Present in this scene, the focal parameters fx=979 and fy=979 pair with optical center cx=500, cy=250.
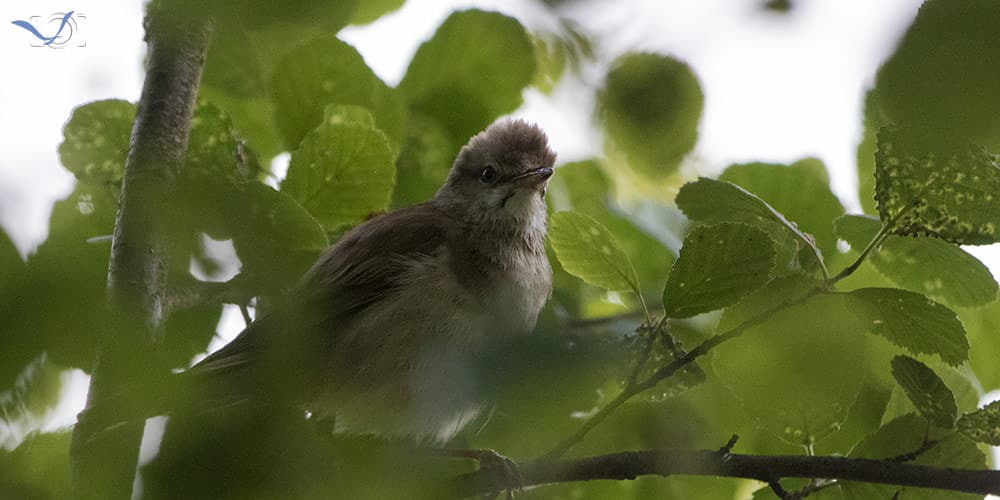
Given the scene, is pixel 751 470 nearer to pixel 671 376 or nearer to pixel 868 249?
pixel 671 376

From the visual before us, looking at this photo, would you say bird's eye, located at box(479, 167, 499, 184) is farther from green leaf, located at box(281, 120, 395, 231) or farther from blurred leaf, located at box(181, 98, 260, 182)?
blurred leaf, located at box(181, 98, 260, 182)

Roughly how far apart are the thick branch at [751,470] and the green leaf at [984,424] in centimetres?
8

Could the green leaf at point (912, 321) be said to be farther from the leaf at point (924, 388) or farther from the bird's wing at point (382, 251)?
the bird's wing at point (382, 251)

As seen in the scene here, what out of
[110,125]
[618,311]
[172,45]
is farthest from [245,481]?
[618,311]

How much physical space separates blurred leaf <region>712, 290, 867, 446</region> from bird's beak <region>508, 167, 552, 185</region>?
1928 mm

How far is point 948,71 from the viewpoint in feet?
2.02

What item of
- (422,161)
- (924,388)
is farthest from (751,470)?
(422,161)

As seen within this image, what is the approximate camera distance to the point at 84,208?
221 centimetres

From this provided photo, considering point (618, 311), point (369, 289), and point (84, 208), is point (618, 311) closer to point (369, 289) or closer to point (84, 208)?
point (369, 289)

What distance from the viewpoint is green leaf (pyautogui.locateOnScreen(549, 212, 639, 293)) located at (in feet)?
7.25

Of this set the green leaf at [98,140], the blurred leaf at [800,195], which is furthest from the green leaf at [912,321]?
the green leaf at [98,140]

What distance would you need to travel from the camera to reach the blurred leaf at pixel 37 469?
0.65 metres

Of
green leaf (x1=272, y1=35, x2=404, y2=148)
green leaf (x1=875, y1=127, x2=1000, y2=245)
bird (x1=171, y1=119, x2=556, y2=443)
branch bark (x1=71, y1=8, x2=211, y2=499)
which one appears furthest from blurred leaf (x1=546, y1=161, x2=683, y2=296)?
branch bark (x1=71, y1=8, x2=211, y2=499)

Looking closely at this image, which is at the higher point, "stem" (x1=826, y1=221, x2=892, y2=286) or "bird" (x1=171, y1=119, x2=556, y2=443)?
"stem" (x1=826, y1=221, x2=892, y2=286)
